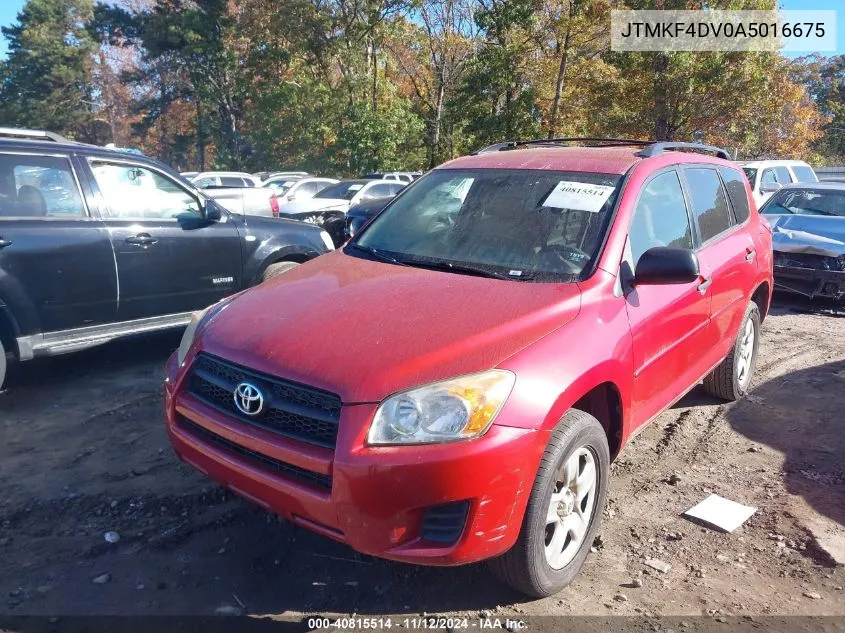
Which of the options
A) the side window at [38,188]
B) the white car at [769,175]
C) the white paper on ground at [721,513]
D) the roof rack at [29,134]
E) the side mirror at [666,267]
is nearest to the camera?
the side mirror at [666,267]

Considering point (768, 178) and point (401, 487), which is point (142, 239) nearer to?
point (401, 487)

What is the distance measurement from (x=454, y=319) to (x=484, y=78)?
19298 millimetres

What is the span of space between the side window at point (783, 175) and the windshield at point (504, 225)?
1318cm

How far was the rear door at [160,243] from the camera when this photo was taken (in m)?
5.18

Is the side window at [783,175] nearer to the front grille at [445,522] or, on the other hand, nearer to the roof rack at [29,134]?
the roof rack at [29,134]

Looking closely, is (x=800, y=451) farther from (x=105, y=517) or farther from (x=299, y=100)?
(x=299, y=100)

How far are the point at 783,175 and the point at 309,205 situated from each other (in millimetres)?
10666

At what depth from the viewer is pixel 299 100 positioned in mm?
30234

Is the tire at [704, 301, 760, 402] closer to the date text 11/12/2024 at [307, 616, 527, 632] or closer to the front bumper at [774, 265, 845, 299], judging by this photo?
the date text 11/12/2024 at [307, 616, 527, 632]

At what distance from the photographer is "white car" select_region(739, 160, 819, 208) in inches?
531

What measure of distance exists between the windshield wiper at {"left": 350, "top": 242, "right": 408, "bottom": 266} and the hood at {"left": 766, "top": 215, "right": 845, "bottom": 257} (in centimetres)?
673

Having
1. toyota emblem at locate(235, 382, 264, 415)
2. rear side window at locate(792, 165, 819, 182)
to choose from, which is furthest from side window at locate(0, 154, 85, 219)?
rear side window at locate(792, 165, 819, 182)

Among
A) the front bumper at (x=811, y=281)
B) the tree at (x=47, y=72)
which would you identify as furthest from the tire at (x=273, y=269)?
the tree at (x=47, y=72)

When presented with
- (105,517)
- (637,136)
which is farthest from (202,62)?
(105,517)
